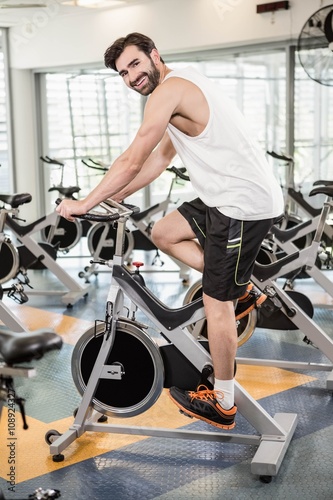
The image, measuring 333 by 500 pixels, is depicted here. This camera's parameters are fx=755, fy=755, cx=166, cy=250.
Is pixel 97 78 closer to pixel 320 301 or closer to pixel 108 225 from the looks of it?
pixel 108 225

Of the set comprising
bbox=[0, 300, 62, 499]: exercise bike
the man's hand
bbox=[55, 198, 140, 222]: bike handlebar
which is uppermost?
the man's hand

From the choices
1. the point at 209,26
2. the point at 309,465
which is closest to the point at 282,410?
the point at 309,465

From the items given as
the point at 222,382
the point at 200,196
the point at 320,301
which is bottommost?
the point at 320,301

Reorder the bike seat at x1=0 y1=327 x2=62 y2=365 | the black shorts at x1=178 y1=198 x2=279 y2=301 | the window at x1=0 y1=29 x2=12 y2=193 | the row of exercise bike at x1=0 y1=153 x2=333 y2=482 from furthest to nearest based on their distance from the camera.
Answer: the window at x1=0 y1=29 x2=12 y2=193
the row of exercise bike at x1=0 y1=153 x2=333 y2=482
the black shorts at x1=178 y1=198 x2=279 y2=301
the bike seat at x1=0 y1=327 x2=62 y2=365

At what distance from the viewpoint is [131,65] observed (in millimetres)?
2758

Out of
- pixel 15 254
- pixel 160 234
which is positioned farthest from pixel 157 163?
pixel 15 254

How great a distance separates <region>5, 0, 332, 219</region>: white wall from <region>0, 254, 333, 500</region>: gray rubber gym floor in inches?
157

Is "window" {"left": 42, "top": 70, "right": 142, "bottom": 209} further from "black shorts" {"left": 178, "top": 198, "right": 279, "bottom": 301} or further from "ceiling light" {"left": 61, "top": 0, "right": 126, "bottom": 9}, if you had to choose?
"black shorts" {"left": 178, "top": 198, "right": 279, "bottom": 301}

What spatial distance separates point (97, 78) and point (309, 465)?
706cm

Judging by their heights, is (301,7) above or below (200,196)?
above

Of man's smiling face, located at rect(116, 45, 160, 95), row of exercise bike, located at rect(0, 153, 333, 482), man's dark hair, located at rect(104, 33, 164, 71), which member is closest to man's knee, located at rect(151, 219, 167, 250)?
row of exercise bike, located at rect(0, 153, 333, 482)

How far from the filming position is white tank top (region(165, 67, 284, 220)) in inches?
106

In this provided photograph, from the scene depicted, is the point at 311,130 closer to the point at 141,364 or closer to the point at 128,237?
the point at 128,237

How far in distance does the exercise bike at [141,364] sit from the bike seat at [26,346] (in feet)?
4.14
